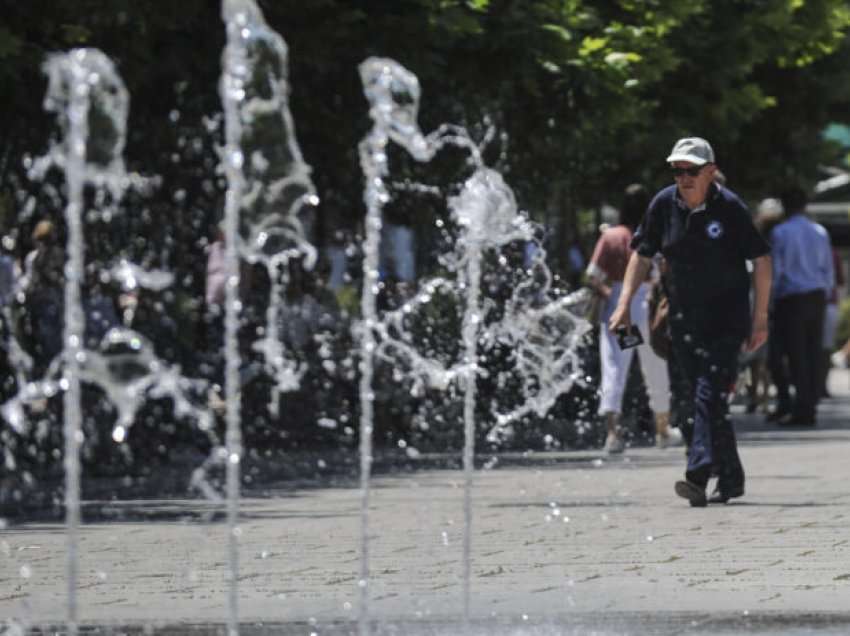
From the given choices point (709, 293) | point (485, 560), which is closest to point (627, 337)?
point (709, 293)

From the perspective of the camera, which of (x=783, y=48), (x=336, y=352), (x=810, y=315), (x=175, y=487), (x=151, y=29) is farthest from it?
(x=783, y=48)

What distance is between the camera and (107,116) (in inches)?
327

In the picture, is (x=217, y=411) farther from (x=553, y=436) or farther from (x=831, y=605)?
(x=831, y=605)

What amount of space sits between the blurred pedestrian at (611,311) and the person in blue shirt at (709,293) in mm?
4918

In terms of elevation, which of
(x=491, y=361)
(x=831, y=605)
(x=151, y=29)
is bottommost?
(x=831, y=605)

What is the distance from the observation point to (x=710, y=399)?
12.6m

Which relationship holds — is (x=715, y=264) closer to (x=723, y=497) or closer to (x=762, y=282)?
(x=762, y=282)

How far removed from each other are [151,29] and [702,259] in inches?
239

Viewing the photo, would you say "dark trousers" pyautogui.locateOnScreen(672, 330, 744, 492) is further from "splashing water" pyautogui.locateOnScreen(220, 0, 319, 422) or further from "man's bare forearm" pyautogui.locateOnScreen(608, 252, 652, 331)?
"splashing water" pyautogui.locateOnScreen(220, 0, 319, 422)

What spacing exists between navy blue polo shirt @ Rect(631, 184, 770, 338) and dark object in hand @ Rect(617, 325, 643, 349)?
91 centimetres

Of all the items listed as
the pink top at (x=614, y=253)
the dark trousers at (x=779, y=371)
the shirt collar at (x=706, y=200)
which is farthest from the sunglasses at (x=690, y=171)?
the dark trousers at (x=779, y=371)

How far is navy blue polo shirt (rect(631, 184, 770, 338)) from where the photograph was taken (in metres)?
12.7

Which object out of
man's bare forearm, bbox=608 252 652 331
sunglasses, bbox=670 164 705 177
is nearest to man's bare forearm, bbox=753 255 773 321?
sunglasses, bbox=670 164 705 177

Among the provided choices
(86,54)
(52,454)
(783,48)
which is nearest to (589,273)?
(52,454)
